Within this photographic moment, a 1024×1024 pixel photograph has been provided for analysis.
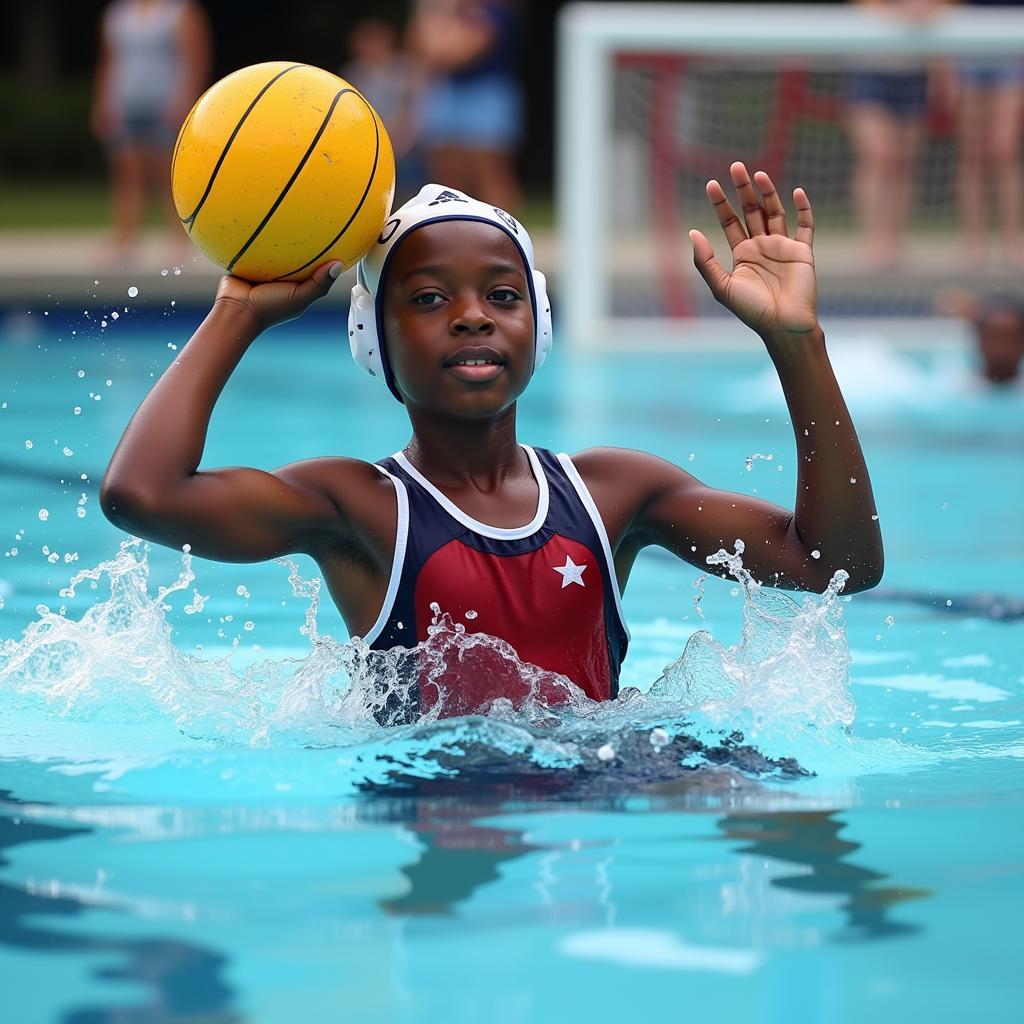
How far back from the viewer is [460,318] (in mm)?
3629

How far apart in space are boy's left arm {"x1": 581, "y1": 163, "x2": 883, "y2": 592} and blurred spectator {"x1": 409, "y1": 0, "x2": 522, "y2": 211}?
34.1 feet

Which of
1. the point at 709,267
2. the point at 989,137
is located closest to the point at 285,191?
the point at 709,267

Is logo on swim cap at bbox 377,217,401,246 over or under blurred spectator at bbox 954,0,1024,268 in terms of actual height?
under

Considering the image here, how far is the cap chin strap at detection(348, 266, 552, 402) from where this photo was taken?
3.75m

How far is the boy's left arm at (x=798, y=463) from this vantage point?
145 inches

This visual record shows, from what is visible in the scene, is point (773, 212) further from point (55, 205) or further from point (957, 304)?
point (55, 205)

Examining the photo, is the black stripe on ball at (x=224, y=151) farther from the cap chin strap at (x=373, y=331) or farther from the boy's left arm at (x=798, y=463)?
the boy's left arm at (x=798, y=463)

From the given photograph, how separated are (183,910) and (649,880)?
2.47ft

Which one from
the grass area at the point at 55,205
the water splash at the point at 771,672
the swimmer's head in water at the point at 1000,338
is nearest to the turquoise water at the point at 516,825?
the water splash at the point at 771,672

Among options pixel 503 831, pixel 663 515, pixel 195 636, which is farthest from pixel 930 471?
pixel 503 831

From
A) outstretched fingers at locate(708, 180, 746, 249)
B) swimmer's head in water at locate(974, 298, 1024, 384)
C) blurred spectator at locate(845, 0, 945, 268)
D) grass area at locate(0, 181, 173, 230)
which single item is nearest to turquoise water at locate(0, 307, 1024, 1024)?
outstretched fingers at locate(708, 180, 746, 249)

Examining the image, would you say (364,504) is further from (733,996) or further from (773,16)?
(773,16)

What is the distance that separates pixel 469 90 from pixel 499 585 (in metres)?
10.7

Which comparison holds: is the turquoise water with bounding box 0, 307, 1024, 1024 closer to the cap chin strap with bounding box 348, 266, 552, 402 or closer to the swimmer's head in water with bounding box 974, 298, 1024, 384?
the cap chin strap with bounding box 348, 266, 552, 402
